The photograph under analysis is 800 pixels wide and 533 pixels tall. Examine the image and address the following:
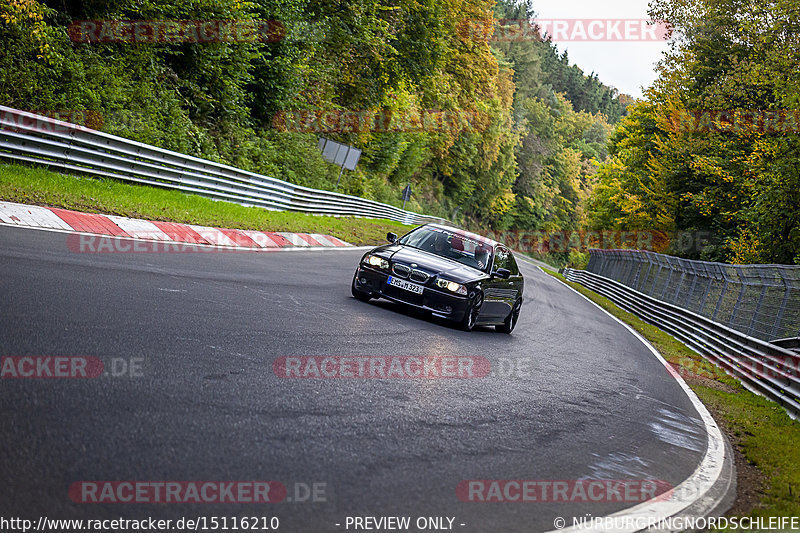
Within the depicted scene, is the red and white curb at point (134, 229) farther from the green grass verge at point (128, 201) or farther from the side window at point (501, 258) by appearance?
the side window at point (501, 258)

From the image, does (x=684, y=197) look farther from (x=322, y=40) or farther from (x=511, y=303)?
(x=511, y=303)

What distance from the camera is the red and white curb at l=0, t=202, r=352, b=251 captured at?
37.3ft

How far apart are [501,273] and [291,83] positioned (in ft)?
67.6

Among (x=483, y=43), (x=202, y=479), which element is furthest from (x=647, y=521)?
(x=483, y=43)

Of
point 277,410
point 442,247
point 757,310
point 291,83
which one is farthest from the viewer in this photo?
point 291,83

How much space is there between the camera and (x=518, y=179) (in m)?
92.7

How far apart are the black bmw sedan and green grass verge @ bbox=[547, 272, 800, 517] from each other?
11.0 ft

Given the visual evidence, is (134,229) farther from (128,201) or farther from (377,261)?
(377,261)

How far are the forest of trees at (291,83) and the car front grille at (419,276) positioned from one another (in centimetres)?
1071

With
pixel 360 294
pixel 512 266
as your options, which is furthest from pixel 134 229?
pixel 512 266

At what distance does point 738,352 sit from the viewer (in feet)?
48.6

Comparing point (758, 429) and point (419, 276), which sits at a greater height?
point (419, 276)

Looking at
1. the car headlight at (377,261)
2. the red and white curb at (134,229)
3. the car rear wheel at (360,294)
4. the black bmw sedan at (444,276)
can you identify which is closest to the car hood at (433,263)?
the black bmw sedan at (444,276)

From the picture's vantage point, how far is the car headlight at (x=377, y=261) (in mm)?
11320
